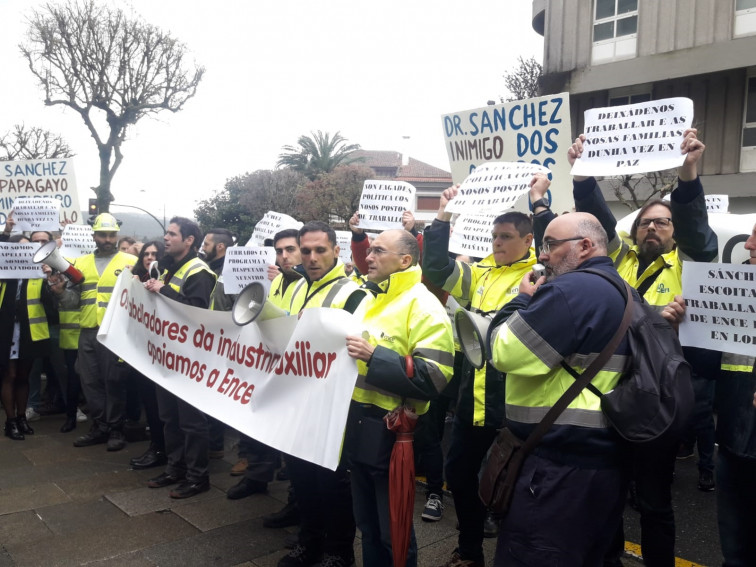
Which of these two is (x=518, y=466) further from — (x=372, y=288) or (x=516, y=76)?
(x=516, y=76)

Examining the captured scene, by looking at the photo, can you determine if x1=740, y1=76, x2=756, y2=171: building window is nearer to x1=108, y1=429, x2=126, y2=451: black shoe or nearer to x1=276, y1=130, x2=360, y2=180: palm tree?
x1=108, y1=429, x2=126, y2=451: black shoe

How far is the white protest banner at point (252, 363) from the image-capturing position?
314 centimetres

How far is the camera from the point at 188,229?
5.18 meters

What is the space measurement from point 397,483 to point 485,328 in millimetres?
819

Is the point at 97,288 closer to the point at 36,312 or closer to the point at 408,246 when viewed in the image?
the point at 36,312

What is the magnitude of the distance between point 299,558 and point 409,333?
1.57m

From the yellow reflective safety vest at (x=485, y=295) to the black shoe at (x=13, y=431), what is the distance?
4773mm

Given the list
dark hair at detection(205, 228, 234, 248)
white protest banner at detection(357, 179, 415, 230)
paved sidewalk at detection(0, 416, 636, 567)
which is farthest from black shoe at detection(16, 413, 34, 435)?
white protest banner at detection(357, 179, 415, 230)

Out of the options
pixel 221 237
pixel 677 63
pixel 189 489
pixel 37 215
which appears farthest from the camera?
pixel 677 63

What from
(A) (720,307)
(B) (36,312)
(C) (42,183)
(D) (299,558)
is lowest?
(D) (299,558)

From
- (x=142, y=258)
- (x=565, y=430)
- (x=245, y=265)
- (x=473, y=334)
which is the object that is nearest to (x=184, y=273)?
(x=245, y=265)

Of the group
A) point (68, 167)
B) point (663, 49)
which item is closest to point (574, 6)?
point (663, 49)

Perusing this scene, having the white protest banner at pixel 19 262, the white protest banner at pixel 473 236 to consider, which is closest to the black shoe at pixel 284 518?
the white protest banner at pixel 473 236

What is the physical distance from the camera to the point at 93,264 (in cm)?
662
